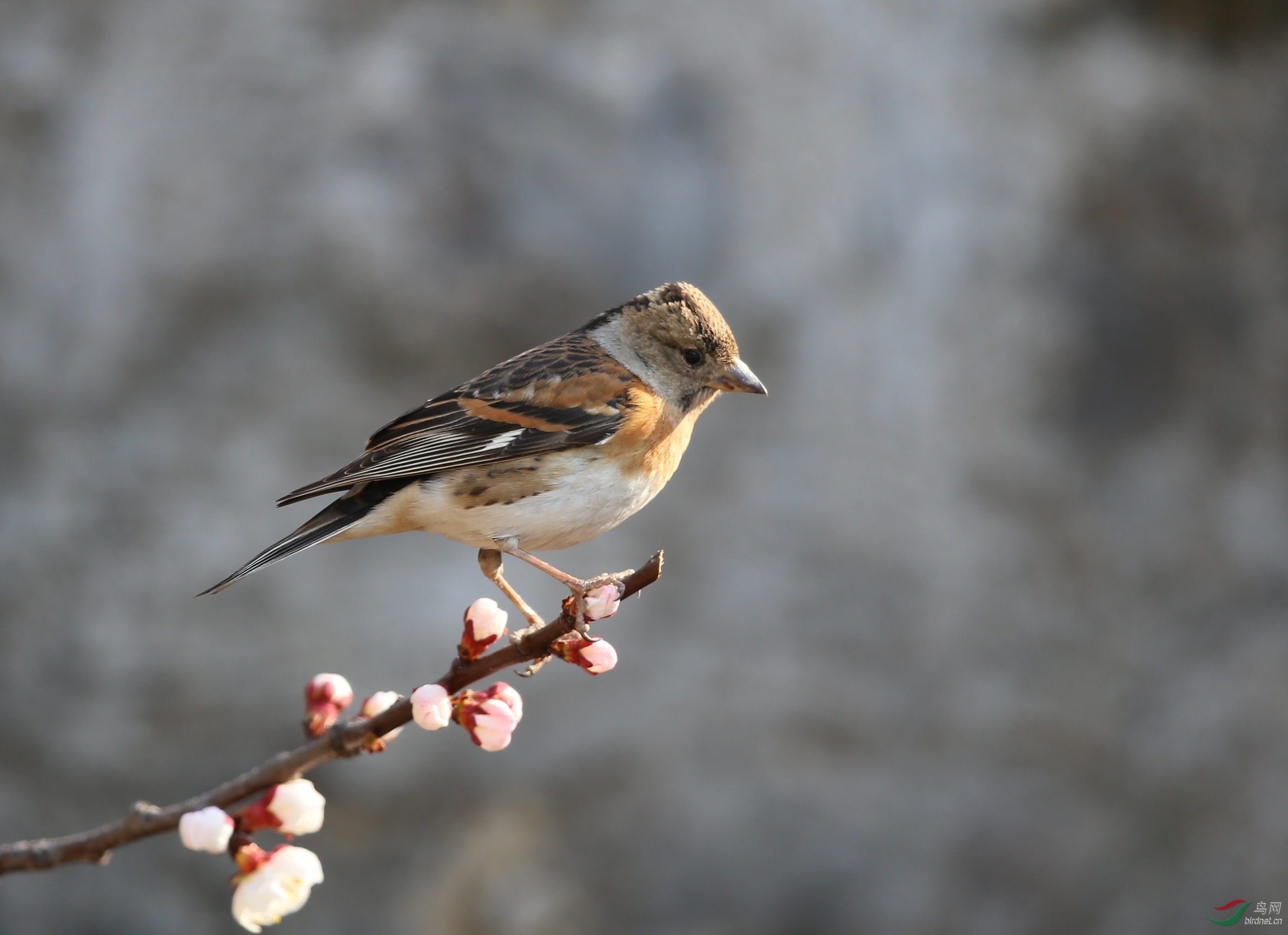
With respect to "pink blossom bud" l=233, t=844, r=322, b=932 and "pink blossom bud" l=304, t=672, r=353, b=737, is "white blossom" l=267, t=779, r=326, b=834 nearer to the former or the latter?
"pink blossom bud" l=233, t=844, r=322, b=932

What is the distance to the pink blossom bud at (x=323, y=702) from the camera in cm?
122

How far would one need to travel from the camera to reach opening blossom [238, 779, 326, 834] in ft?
3.40

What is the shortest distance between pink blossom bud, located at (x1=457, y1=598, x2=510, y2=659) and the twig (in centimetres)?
2

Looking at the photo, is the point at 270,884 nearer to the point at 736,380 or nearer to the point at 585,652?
the point at 585,652

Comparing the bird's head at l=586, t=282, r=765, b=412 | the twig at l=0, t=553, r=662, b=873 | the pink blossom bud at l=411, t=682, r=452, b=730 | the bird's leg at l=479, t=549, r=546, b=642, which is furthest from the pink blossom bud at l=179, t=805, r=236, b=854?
the bird's head at l=586, t=282, r=765, b=412

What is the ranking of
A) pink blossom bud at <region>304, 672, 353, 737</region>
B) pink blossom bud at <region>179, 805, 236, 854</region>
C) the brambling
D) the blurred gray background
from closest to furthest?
pink blossom bud at <region>179, 805, 236, 854</region> → pink blossom bud at <region>304, 672, 353, 737</region> → the brambling → the blurred gray background

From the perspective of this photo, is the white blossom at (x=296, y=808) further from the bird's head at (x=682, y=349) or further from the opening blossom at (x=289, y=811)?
the bird's head at (x=682, y=349)

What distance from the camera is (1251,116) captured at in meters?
3.91

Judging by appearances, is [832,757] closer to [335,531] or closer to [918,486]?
[918,486]

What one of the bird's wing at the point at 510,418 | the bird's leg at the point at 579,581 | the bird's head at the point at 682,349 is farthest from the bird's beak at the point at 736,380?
the bird's leg at the point at 579,581

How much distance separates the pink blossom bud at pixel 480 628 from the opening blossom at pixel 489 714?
6 centimetres

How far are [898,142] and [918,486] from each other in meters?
1.24

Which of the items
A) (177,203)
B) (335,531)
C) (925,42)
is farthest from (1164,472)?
(177,203)

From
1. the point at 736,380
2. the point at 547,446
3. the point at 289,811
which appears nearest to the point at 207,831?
the point at 289,811
